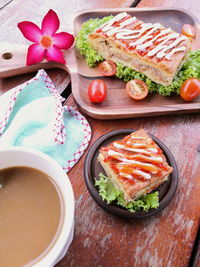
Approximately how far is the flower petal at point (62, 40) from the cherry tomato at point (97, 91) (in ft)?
1.21

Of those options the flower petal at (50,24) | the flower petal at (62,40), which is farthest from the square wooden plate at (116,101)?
the flower petal at (50,24)

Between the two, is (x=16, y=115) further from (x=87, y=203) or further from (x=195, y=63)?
(x=195, y=63)

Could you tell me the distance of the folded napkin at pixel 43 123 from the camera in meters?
1.55

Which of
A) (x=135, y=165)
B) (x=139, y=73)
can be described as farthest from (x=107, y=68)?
(x=135, y=165)

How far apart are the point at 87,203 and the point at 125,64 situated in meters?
1.04

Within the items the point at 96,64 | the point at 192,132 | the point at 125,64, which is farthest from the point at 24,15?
the point at 192,132

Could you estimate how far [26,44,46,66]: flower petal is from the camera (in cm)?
186

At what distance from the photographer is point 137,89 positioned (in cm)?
182

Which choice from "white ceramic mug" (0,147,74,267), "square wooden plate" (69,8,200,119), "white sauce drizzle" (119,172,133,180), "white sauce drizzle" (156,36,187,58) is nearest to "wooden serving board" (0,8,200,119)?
"square wooden plate" (69,8,200,119)

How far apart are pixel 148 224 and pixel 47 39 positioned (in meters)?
1.28

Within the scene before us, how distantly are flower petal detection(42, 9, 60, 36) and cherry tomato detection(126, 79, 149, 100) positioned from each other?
0.60 metres

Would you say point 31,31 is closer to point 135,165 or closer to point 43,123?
point 43,123

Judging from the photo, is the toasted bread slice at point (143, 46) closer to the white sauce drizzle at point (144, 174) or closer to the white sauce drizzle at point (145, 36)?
the white sauce drizzle at point (145, 36)

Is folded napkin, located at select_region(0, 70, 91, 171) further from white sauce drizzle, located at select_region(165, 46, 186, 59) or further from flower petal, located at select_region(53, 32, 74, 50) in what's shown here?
white sauce drizzle, located at select_region(165, 46, 186, 59)
